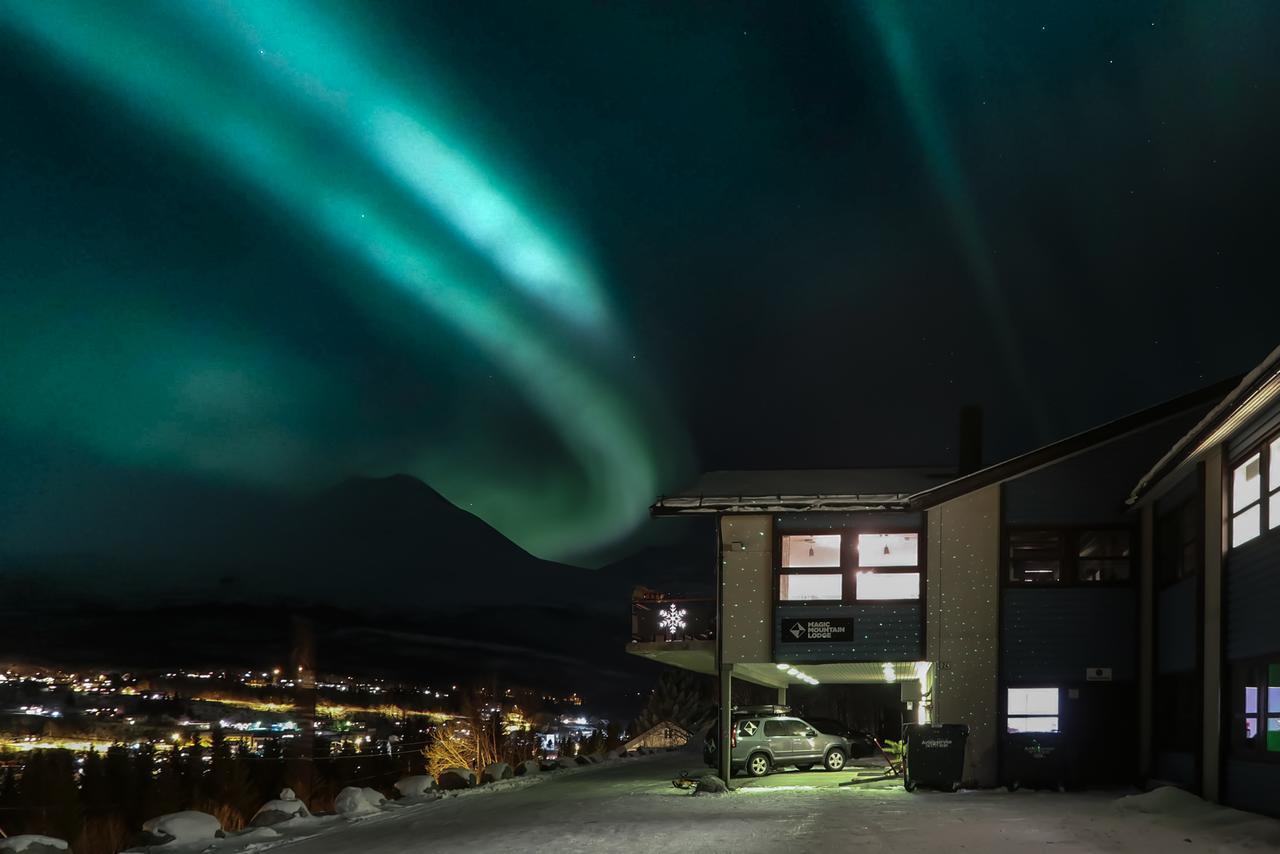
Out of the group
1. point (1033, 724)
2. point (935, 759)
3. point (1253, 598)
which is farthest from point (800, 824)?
point (1033, 724)

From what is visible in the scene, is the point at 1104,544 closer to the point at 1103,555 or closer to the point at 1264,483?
the point at 1103,555

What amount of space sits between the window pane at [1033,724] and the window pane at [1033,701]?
0.41 feet

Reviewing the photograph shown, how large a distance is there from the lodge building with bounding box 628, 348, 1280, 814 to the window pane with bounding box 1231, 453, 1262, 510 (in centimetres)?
45

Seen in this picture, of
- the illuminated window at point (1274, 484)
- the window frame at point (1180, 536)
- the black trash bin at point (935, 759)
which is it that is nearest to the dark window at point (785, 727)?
the black trash bin at point (935, 759)

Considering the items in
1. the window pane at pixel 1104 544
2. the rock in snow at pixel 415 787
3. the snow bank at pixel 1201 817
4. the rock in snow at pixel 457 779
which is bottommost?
the rock in snow at pixel 457 779

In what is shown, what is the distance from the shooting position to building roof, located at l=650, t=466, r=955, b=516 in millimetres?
23703

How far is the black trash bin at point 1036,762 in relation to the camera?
861 inches

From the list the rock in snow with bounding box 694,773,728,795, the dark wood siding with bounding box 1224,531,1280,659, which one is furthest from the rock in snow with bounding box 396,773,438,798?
the dark wood siding with bounding box 1224,531,1280,659

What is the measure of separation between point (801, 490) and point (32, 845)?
15936 millimetres

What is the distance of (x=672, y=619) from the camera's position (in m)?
27.2

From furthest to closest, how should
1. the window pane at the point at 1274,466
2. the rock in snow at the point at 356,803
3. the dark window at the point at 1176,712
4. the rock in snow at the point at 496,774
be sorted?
the rock in snow at the point at 496,774
the rock in snow at the point at 356,803
the dark window at the point at 1176,712
the window pane at the point at 1274,466

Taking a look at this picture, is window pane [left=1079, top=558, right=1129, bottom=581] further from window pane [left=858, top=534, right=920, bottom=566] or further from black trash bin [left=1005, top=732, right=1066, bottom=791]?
window pane [left=858, top=534, right=920, bottom=566]

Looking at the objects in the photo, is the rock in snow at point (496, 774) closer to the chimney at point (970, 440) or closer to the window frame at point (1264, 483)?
the chimney at point (970, 440)

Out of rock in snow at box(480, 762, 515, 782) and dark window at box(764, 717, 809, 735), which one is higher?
dark window at box(764, 717, 809, 735)
